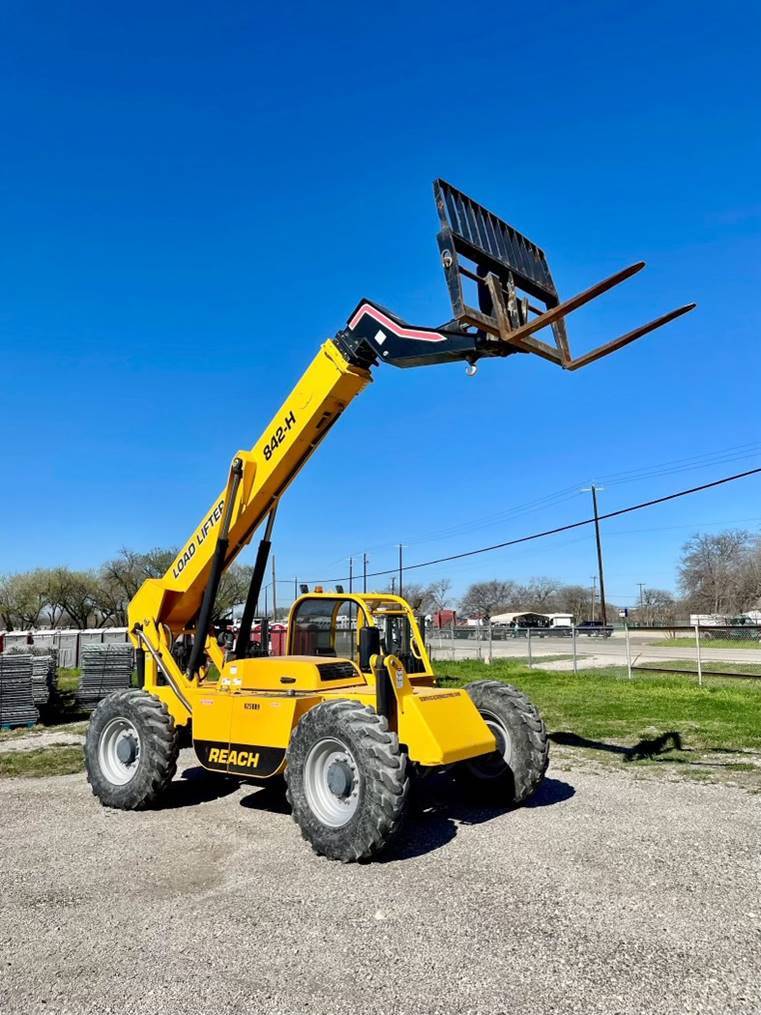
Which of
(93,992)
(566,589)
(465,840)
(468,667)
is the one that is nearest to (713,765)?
(465,840)

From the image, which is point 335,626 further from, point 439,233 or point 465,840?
point 439,233

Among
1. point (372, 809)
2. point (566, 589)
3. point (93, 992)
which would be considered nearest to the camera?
point (93, 992)

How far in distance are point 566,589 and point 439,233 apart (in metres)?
145

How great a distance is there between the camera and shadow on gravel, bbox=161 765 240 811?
337 inches

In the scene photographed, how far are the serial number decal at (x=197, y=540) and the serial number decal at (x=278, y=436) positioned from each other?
0.87 m

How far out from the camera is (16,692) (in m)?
15.0

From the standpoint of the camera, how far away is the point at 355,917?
16.8ft

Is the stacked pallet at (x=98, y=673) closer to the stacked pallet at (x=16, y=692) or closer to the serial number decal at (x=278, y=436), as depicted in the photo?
the stacked pallet at (x=16, y=692)

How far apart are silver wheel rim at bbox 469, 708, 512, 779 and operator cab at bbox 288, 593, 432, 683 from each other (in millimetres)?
829

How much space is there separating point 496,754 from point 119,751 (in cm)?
428

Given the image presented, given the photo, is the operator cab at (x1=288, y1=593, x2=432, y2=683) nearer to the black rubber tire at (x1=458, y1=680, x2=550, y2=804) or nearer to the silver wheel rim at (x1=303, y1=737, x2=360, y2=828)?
the black rubber tire at (x1=458, y1=680, x2=550, y2=804)

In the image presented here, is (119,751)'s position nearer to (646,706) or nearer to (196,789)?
(196,789)

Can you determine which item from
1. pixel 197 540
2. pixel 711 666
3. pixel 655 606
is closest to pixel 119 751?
pixel 197 540

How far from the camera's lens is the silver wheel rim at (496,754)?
7.92 meters
